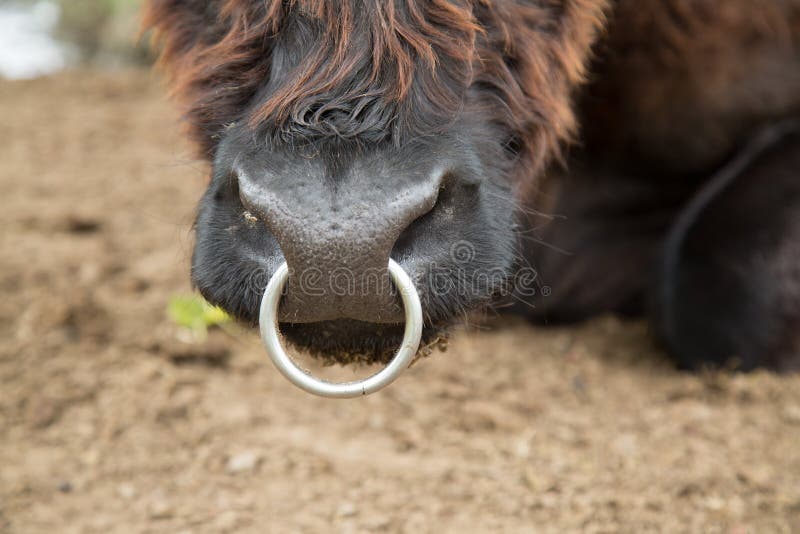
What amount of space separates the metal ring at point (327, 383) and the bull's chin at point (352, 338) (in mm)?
72

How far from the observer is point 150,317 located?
309 cm

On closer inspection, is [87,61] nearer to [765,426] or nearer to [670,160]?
[670,160]

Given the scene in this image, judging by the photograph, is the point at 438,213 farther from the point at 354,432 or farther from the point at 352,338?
the point at 354,432

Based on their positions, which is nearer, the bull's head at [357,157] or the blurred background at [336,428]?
the bull's head at [357,157]

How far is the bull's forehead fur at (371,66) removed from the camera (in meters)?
1.59

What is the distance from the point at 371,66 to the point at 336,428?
47.6 inches

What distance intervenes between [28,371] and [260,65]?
1.47 metres

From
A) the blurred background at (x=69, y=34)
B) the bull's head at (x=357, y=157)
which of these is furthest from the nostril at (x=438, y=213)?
the blurred background at (x=69, y=34)

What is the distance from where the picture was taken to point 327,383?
5.23 ft

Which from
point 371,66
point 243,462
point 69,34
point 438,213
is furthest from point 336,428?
point 69,34

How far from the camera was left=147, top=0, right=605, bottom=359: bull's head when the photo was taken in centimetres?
148

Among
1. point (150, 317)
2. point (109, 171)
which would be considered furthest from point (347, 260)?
point (109, 171)

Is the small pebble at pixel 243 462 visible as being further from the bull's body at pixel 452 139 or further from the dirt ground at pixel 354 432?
the bull's body at pixel 452 139

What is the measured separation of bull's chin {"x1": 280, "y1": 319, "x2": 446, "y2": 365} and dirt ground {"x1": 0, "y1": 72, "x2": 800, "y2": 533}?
1.65 feet
